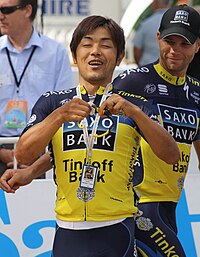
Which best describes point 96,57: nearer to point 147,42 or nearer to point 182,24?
point 182,24

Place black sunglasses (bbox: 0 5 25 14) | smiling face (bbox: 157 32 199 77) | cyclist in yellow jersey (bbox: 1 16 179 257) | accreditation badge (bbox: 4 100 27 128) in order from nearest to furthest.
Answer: cyclist in yellow jersey (bbox: 1 16 179 257) < smiling face (bbox: 157 32 199 77) < accreditation badge (bbox: 4 100 27 128) < black sunglasses (bbox: 0 5 25 14)

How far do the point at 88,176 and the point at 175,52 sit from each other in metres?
1.31

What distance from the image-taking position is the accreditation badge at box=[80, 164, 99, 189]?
4.62 m

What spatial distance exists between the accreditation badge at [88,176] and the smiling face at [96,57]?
0.47 metres

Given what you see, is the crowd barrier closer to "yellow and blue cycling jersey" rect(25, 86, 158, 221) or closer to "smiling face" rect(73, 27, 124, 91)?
"yellow and blue cycling jersey" rect(25, 86, 158, 221)

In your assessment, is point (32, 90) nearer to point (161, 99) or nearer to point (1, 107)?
point (1, 107)

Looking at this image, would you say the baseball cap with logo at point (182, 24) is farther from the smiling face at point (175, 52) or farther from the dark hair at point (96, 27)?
the dark hair at point (96, 27)

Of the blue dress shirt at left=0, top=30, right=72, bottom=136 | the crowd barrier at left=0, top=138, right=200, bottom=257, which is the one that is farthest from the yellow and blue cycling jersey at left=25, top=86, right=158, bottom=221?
the blue dress shirt at left=0, top=30, right=72, bottom=136

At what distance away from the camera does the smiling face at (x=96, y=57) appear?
478 cm

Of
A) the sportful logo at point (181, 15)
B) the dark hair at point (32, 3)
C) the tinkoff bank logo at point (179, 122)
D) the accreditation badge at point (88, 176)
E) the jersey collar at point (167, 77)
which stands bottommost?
the accreditation badge at point (88, 176)

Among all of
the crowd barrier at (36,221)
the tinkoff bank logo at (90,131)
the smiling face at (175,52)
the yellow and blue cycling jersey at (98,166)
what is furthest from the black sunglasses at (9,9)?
the tinkoff bank logo at (90,131)

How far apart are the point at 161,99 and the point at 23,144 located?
1.28 meters

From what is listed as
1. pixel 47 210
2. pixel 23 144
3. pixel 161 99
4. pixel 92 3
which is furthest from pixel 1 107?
pixel 92 3

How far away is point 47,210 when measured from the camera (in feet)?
22.9
